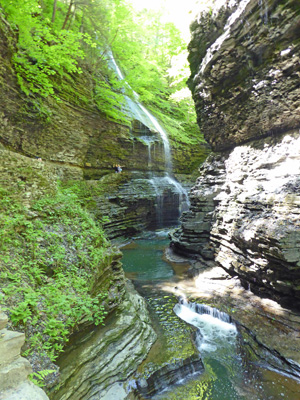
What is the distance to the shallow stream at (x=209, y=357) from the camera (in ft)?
14.0

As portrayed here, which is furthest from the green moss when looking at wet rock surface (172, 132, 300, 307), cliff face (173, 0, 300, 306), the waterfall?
cliff face (173, 0, 300, 306)

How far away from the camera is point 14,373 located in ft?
7.11

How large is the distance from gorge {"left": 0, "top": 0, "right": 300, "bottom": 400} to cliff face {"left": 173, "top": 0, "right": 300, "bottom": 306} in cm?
5

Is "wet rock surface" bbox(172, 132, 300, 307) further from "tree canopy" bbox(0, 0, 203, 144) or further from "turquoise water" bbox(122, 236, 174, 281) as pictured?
"tree canopy" bbox(0, 0, 203, 144)

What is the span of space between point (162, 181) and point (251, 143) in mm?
10677

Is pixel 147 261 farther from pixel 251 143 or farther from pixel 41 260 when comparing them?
pixel 251 143

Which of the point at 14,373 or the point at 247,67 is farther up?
the point at 247,67

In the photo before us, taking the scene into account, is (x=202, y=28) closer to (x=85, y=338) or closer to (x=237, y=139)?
(x=237, y=139)

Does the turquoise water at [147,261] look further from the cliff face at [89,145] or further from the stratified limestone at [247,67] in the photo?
the stratified limestone at [247,67]

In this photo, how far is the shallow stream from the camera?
168 inches

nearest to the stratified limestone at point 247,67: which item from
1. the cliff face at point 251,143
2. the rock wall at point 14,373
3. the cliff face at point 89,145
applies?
the cliff face at point 251,143

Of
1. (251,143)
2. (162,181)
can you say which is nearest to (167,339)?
(251,143)

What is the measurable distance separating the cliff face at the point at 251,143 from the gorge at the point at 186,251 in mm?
50

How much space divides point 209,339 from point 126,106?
18.3m
